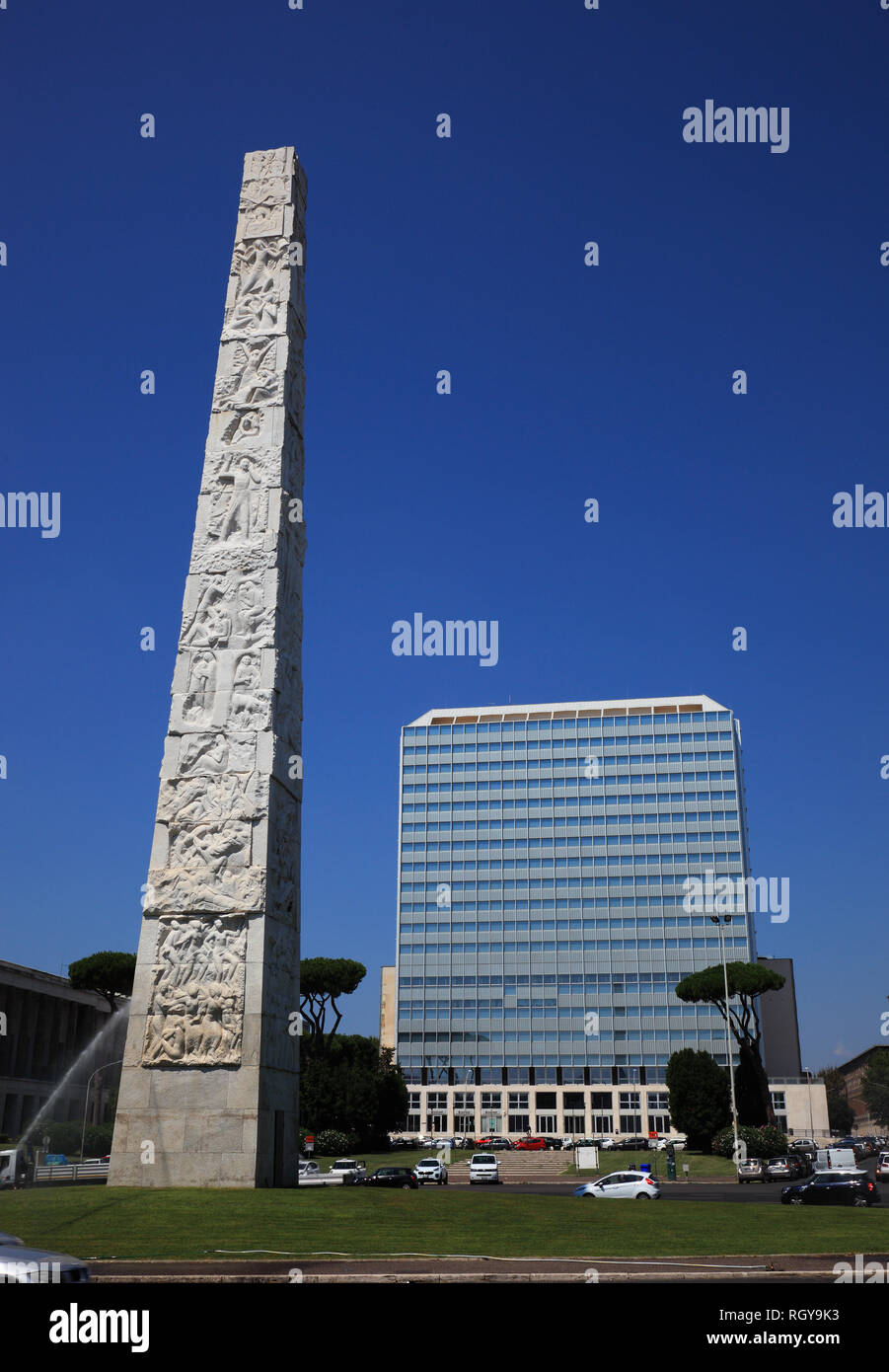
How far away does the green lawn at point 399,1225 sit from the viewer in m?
17.2

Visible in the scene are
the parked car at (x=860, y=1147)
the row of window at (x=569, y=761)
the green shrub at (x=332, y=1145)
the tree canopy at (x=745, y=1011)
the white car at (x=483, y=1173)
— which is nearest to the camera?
the white car at (x=483, y=1173)

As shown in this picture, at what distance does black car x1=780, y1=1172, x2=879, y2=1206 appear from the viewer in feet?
109

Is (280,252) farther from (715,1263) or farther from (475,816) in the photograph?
(475,816)

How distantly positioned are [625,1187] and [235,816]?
1982 centimetres

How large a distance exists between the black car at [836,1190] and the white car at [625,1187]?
4462mm

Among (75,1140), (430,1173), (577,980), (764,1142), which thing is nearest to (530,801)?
(577,980)

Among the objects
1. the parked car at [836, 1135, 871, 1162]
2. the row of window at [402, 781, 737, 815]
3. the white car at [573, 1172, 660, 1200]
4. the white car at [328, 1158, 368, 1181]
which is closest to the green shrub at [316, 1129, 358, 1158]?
the white car at [328, 1158, 368, 1181]

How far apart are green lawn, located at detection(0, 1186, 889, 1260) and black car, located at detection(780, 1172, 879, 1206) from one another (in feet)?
23.6

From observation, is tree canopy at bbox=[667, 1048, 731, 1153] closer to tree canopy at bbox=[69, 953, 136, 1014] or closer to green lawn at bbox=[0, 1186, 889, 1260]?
tree canopy at bbox=[69, 953, 136, 1014]

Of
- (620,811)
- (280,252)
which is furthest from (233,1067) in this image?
(620,811)

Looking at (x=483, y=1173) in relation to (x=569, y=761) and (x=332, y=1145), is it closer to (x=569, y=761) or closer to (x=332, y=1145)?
(x=332, y=1145)

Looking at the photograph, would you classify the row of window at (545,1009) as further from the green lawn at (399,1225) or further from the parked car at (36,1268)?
the parked car at (36,1268)

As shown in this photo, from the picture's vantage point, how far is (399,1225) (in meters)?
20.3

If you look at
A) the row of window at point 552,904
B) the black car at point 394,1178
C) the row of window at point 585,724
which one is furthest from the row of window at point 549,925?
the black car at point 394,1178
